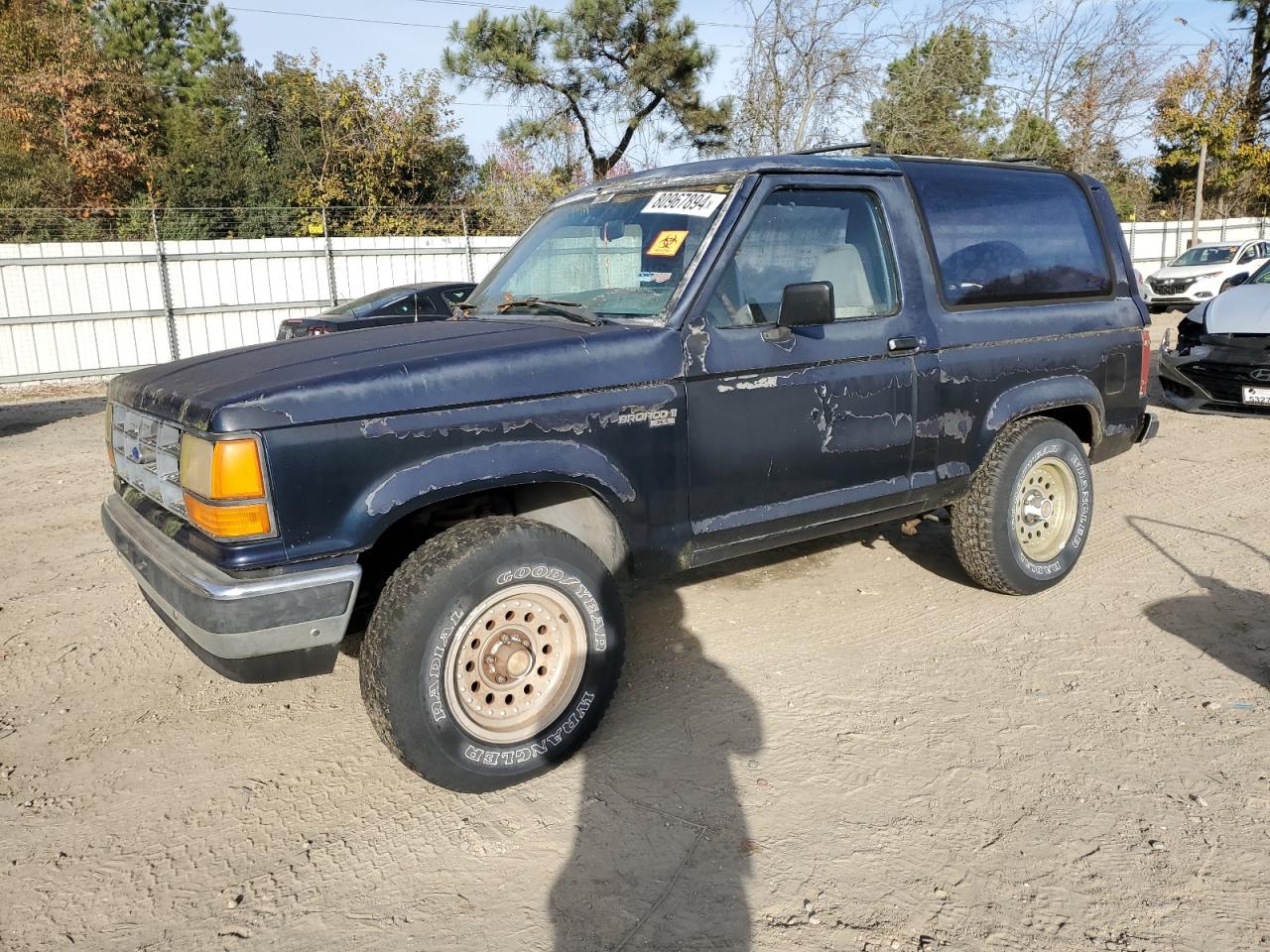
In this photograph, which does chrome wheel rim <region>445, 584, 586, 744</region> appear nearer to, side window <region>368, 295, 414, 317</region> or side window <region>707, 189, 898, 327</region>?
side window <region>707, 189, 898, 327</region>

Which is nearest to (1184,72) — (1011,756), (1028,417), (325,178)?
(325,178)

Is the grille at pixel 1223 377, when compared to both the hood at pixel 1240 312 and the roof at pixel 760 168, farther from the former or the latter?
the roof at pixel 760 168

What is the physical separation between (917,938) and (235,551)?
7.17 feet

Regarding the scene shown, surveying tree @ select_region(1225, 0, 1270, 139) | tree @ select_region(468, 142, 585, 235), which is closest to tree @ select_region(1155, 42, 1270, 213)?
tree @ select_region(1225, 0, 1270, 139)

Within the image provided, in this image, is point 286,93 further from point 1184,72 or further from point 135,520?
point 1184,72

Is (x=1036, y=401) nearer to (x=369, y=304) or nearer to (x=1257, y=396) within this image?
(x=1257, y=396)

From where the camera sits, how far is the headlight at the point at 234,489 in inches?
106

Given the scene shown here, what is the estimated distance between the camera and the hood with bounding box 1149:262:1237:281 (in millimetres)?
19688

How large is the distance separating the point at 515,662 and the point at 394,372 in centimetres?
105

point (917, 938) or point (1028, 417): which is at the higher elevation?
point (1028, 417)

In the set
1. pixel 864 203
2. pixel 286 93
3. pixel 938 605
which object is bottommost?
pixel 938 605

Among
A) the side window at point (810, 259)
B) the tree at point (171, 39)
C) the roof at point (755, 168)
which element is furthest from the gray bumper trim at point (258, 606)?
the tree at point (171, 39)

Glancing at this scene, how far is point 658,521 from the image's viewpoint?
3432 millimetres

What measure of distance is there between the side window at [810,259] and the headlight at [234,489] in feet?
5.58
